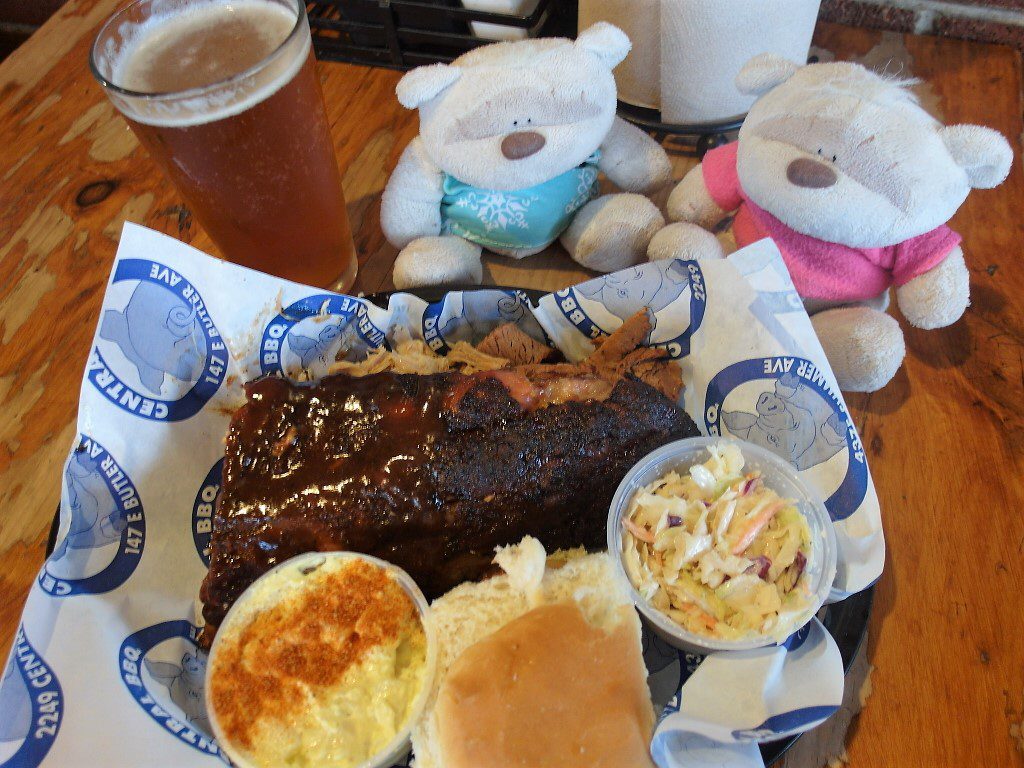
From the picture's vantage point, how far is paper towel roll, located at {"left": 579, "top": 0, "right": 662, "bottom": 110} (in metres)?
1.57

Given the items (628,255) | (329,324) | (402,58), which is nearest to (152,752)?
(329,324)

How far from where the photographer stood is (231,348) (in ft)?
4.41

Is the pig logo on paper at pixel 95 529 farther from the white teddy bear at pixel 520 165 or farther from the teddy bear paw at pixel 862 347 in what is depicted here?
the teddy bear paw at pixel 862 347

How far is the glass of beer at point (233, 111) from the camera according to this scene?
1210 millimetres

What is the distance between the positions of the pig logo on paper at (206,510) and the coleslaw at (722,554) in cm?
75

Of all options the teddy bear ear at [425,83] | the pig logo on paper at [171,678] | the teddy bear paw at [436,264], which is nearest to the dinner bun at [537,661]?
the pig logo on paper at [171,678]

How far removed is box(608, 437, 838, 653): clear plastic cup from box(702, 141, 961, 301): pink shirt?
0.44 metres

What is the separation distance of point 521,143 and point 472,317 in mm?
370

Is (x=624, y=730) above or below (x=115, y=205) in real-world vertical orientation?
below

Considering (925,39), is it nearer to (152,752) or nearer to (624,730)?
(624,730)

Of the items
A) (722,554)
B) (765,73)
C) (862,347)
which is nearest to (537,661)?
(722,554)

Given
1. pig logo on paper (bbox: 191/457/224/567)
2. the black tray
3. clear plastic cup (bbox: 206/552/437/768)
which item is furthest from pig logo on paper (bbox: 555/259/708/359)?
pig logo on paper (bbox: 191/457/224/567)

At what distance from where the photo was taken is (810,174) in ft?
4.07

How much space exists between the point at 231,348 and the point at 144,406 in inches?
7.6
